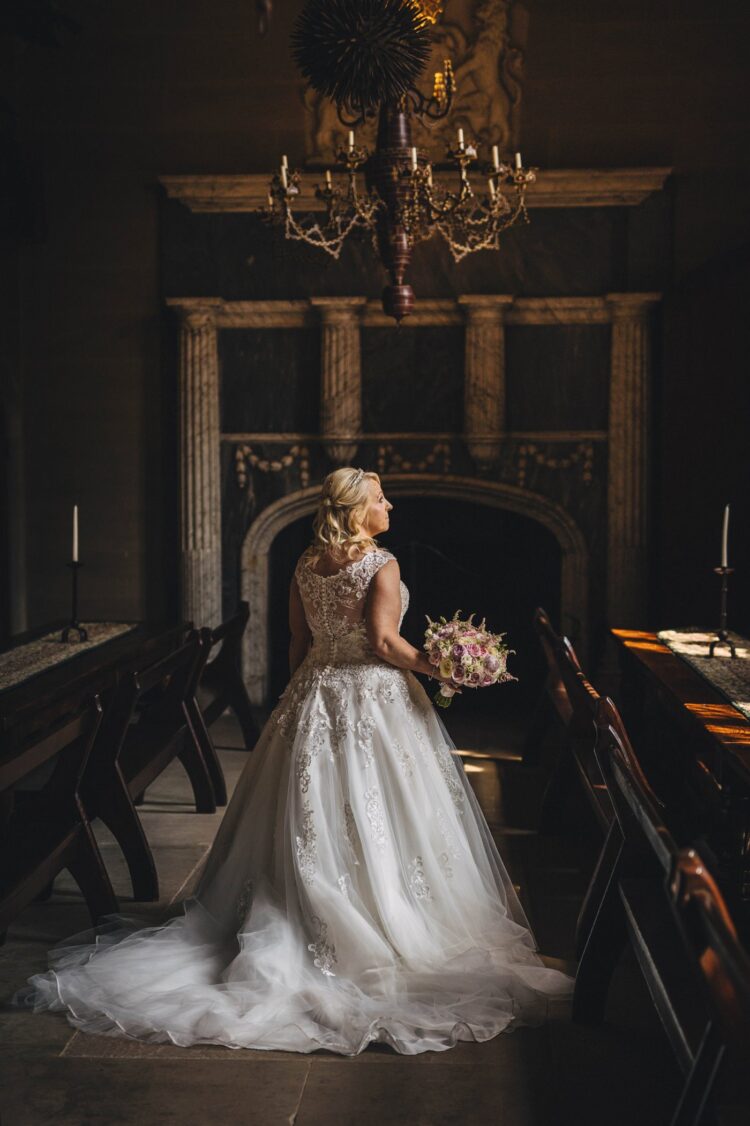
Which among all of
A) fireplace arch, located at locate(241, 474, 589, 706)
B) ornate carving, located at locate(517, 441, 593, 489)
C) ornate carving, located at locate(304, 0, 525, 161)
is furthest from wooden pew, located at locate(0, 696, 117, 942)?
ornate carving, located at locate(304, 0, 525, 161)

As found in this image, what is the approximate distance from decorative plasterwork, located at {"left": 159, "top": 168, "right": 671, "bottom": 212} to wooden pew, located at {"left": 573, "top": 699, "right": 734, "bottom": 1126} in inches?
201

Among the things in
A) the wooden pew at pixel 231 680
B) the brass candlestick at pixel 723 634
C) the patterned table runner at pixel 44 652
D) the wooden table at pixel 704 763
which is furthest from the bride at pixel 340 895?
the wooden pew at pixel 231 680

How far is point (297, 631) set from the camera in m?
4.15

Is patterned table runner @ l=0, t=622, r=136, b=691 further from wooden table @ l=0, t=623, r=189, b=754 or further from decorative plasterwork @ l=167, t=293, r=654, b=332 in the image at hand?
decorative plasterwork @ l=167, t=293, r=654, b=332

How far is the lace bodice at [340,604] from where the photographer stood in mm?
3848

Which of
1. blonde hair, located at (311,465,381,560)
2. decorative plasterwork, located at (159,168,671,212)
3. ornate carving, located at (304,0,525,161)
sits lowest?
blonde hair, located at (311,465,381,560)

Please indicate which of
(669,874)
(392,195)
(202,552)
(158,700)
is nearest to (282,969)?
(669,874)

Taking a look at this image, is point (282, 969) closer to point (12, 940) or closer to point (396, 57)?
point (12, 940)

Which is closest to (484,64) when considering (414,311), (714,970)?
(414,311)

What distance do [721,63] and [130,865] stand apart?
20.2ft

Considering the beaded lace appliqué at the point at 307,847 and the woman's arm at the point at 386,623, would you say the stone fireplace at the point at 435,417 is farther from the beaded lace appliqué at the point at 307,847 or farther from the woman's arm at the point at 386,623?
the beaded lace appliqué at the point at 307,847

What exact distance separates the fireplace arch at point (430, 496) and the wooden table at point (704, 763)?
7.50 feet

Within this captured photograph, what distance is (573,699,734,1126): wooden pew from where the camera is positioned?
2564 mm

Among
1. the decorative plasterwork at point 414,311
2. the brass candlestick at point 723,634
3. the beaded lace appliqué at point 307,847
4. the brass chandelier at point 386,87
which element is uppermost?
the brass chandelier at point 386,87
